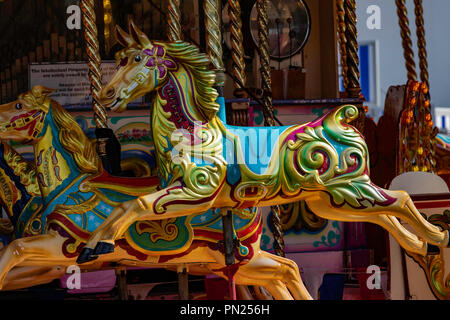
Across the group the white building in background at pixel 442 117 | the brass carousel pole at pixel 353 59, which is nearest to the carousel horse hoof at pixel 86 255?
the brass carousel pole at pixel 353 59

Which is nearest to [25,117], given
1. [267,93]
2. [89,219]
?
[89,219]

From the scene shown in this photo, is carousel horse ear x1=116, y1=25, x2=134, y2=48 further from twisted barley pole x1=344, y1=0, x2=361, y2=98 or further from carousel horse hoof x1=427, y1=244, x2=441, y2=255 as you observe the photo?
twisted barley pole x1=344, y1=0, x2=361, y2=98

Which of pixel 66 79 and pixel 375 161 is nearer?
pixel 375 161

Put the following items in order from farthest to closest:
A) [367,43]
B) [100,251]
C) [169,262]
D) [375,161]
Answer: [367,43], [375,161], [169,262], [100,251]

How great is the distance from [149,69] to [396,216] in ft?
3.23

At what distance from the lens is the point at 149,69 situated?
243cm

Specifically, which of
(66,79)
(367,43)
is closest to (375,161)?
(66,79)

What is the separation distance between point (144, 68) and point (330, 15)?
2.73 metres

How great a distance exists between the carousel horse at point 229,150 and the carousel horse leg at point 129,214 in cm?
2

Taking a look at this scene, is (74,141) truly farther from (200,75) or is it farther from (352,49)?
(352,49)

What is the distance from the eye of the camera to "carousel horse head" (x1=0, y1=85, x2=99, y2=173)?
8.91 ft

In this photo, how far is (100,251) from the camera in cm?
221
